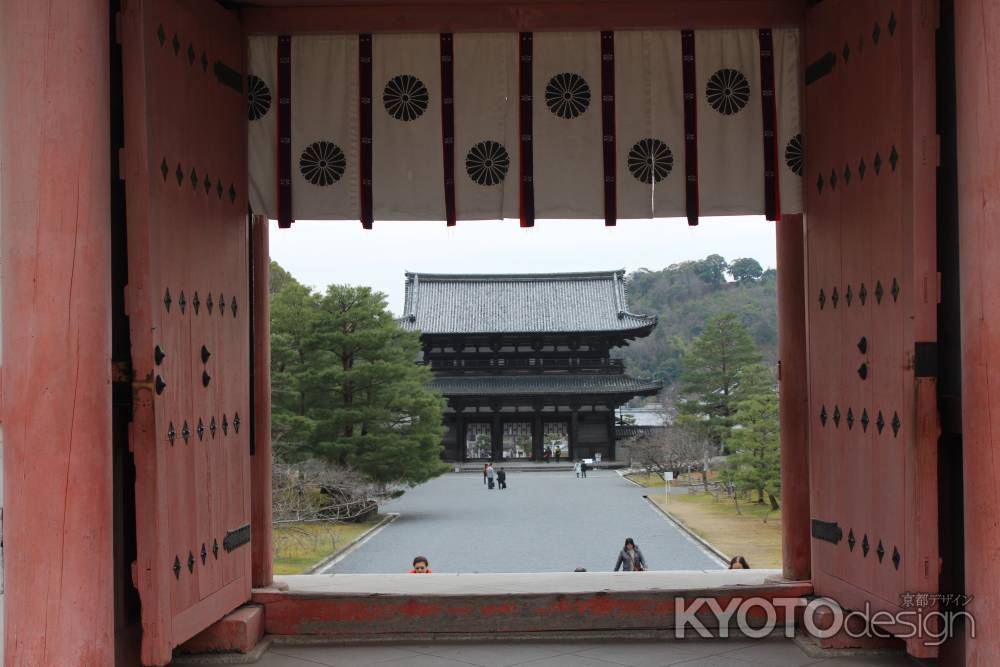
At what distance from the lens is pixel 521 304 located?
39.8 metres

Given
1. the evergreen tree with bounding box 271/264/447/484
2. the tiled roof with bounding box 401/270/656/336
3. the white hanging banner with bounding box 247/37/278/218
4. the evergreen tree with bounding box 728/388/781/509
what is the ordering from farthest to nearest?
the tiled roof with bounding box 401/270/656/336 → the evergreen tree with bounding box 271/264/447/484 → the evergreen tree with bounding box 728/388/781/509 → the white hanging banner with bounding box 247/37/278/218

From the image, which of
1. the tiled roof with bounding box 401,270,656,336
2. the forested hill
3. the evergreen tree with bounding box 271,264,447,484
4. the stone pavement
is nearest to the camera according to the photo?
the stone pavement

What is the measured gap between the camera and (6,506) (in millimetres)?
2795

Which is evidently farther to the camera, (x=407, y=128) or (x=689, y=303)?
(x=689, y=303)

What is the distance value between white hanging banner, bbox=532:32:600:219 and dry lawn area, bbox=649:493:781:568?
11679mm

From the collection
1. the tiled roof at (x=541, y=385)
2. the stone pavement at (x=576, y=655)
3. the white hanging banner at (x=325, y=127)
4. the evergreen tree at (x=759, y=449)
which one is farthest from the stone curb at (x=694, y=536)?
the white hanging banner at (x=325, y=127)

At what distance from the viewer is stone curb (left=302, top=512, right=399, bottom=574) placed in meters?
15.9

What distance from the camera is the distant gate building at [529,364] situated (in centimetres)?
3828

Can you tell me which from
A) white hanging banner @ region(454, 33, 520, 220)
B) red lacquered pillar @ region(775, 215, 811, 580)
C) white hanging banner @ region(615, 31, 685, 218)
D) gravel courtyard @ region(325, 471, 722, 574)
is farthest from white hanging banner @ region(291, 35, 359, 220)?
gravel courtyard @ region(325, 471, 722, 574)

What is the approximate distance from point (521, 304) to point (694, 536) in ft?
69.4

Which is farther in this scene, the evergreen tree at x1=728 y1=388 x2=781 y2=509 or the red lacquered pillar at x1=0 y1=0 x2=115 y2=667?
the evergreen tree at x1=728 y1=388 x2=781 y2=509

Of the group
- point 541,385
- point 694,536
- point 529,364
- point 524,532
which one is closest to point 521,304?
point 529,364

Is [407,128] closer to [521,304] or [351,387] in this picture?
[351,387]

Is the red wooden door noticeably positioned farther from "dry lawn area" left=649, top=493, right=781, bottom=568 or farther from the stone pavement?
"dry lawn area" left=649, top=493, right=781, bottom=568
